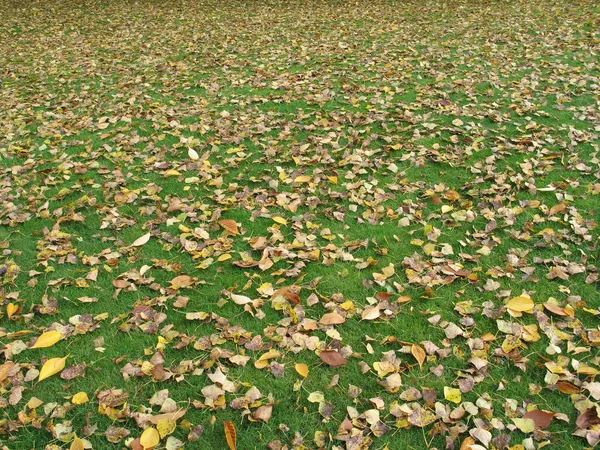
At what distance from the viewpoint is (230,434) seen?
2426 millimetres

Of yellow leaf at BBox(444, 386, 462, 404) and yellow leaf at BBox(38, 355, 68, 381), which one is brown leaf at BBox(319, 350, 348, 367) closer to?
yellow leaf at BBox(444, 386, 462, 404)

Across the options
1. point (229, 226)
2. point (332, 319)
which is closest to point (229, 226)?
point (229, 226)

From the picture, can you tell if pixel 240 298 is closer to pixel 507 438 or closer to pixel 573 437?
pixel 507 438

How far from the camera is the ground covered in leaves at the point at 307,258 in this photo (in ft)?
8.32

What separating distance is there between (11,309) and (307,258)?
2039mm

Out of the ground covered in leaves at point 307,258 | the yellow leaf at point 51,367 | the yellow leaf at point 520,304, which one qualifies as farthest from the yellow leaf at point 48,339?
the yellow leaf at point 520,304

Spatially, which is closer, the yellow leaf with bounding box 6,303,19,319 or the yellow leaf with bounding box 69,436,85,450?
the yellow leaf with bounding box 69,436,85,450

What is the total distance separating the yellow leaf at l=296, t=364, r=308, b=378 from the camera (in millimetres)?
2719

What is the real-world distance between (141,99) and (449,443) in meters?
5.92

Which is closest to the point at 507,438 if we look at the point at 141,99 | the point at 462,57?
the point at 141,99

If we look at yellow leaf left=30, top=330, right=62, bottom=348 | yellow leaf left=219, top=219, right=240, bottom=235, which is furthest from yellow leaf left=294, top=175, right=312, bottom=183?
yellow leaf left=30, top=330, right=62, bottom=348

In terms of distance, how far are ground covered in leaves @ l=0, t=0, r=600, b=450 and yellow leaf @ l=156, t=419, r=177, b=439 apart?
1cm

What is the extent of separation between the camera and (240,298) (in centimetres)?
323

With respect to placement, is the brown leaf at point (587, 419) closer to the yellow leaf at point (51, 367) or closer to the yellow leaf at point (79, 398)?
the yellow leaf at point (79, 398)
